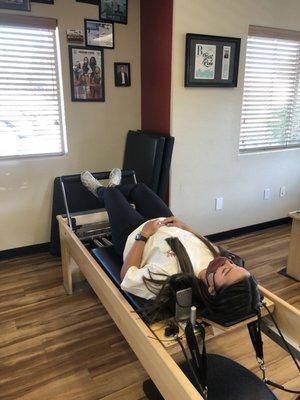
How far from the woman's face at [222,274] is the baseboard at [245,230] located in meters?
1.99

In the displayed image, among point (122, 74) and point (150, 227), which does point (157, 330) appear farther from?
point (122, 74)

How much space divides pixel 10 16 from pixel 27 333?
7.44 feet

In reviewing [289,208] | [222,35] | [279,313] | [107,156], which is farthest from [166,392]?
[289,208]

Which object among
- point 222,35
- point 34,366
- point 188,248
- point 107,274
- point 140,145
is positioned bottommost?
point 34,366

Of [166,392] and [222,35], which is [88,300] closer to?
→ [166,392]

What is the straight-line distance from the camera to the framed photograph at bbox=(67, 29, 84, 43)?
263 cm

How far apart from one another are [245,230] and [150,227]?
6.63 feet

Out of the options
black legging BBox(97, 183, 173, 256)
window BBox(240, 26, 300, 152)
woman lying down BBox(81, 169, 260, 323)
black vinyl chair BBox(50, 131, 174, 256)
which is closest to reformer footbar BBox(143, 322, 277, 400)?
woman lying down BBox(81, 169, 260, 323)

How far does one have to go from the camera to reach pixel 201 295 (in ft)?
3.97

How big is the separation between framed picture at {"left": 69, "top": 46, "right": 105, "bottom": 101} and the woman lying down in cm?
119

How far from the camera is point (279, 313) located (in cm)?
130

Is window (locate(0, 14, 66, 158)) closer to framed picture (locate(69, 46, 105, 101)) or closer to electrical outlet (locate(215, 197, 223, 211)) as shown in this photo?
framed picture (locate(69, 46, 105, 101))

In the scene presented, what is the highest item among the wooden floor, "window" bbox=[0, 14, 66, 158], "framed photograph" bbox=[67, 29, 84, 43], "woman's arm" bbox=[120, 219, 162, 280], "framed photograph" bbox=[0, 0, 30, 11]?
"framed photograph" bbox=[0, 0, 30, 11]

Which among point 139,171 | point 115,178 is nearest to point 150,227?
point 115,178
